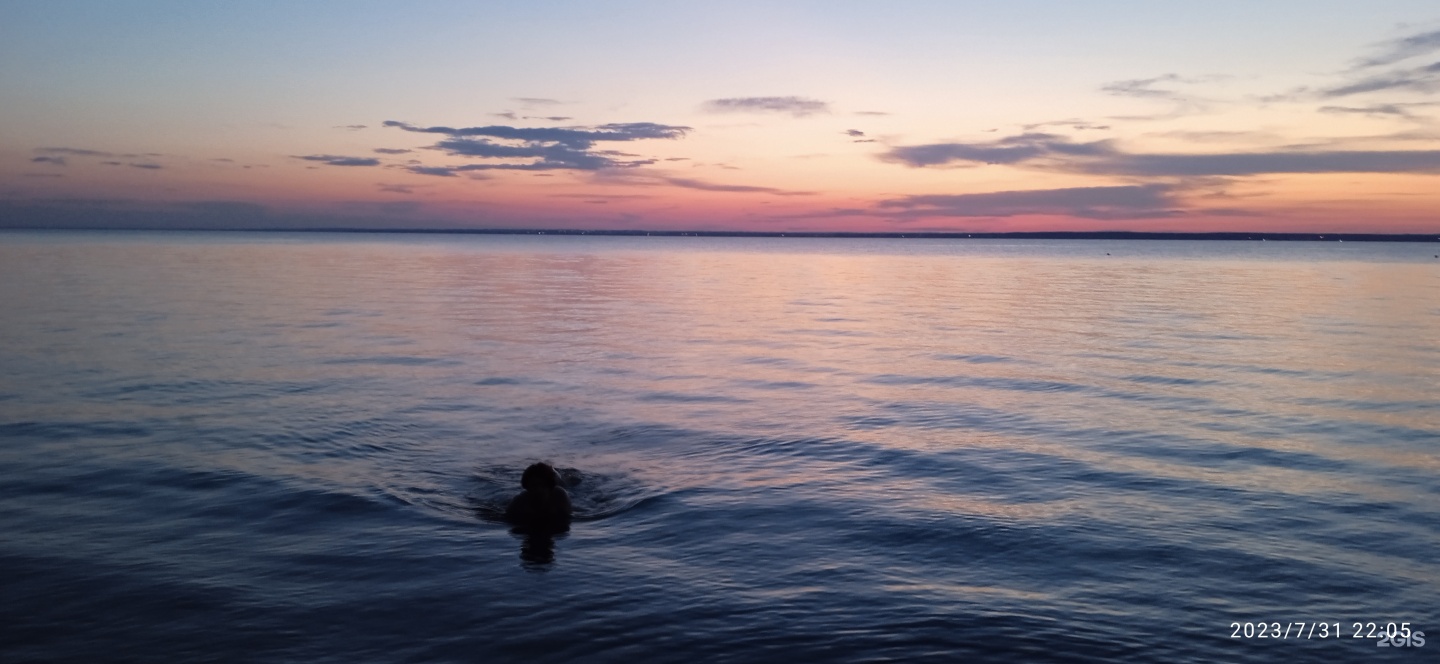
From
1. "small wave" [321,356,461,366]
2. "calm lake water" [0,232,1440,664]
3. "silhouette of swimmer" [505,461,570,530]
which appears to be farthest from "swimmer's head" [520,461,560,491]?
"small wave" [321,356,461,366]

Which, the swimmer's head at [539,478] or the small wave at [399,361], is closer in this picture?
the swimmer's head at [539,478]

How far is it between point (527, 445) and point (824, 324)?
26.1m

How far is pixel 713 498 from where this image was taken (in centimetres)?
1396

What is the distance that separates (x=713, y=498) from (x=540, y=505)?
2766mm

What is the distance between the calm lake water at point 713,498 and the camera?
9000mm

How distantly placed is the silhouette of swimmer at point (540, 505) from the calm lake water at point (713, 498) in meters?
0.41

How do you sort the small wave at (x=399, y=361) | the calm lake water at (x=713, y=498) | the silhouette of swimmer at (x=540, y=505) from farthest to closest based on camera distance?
the small wave at (x=399, y=361)
the silhouette of swimmer at (x=540, y=505)
the calm lake water at (x=713, y=498)

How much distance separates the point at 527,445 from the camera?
701 inches

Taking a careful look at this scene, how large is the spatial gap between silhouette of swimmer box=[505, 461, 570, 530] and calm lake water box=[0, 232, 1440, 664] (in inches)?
16.1

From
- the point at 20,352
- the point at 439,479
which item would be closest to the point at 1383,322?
the point at 439,479

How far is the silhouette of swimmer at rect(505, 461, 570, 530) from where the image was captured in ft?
40.2

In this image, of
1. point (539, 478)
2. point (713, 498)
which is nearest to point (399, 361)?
point (713, 498)

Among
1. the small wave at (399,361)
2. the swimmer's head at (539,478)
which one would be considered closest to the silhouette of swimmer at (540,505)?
the swimmer's head at (539,478)

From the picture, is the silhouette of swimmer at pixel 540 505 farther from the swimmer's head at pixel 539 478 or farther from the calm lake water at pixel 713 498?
the calm lake water at pixel 713 498
